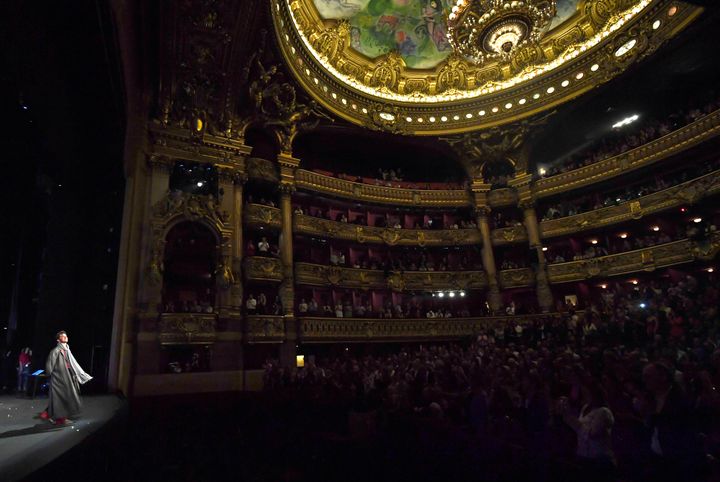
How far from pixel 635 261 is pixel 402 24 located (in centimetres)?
1531

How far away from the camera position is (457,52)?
15539 millimetres

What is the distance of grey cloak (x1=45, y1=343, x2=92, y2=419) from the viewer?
6324 mm

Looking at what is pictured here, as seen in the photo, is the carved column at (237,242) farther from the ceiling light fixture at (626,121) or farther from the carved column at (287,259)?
the ceiling light fixture at (626,121)

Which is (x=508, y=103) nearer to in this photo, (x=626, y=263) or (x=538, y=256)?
(x=538, y=256)

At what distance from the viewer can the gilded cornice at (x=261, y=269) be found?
14.7 meters

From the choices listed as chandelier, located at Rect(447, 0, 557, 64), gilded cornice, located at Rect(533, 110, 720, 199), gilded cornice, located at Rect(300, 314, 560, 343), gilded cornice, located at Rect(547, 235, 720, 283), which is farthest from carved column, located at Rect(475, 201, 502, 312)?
chandelier, located at Rect(447, 0, 557, 64)

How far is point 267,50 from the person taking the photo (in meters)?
14.7

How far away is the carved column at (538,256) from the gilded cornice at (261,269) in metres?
12.3

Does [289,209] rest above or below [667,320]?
above

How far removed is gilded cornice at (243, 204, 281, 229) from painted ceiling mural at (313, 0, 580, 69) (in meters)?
9.11

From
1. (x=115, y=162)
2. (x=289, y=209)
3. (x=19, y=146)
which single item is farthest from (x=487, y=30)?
(x=19, y=146)

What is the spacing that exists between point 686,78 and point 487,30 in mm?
10229

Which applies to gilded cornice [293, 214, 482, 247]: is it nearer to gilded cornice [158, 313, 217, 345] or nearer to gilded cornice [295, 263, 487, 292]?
gilded cornice [295, 263, 487, 292]

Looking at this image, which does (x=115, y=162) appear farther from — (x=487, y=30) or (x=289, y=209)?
(x=487, y=30)
